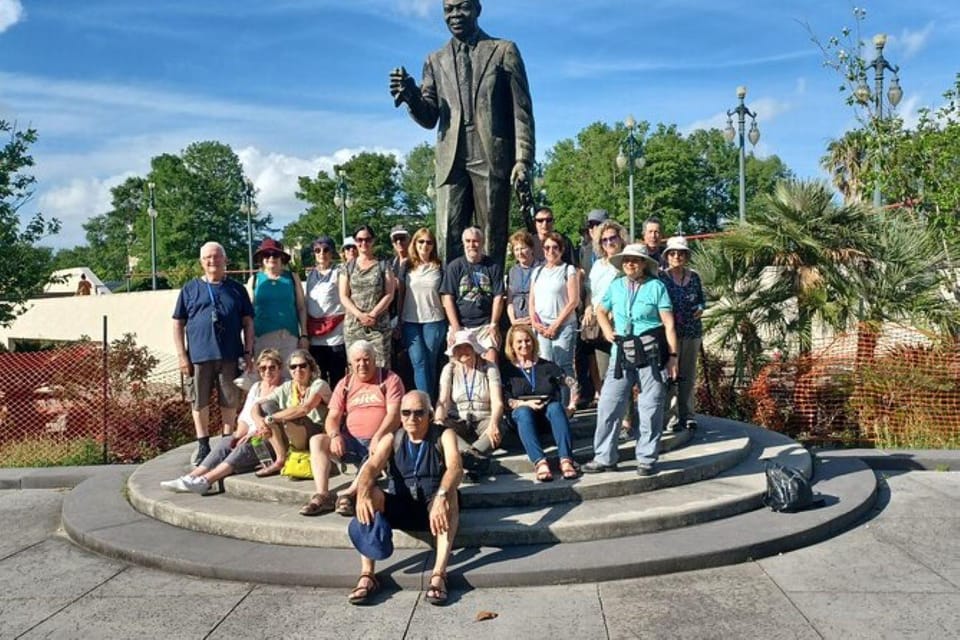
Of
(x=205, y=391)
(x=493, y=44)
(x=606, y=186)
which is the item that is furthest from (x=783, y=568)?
(x=606, y=186)

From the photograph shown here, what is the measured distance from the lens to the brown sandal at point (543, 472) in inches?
224

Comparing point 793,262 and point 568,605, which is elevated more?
point 793,262

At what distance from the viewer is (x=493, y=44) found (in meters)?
7.25

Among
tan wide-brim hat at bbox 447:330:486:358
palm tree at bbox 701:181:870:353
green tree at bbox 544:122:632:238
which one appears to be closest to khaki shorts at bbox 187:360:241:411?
tan wide-brim hat at bbox 447:330:486:358

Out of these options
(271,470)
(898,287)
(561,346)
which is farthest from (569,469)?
(898,287)

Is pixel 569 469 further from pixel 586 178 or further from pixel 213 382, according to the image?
pixel 586 178

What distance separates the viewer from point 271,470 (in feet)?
20.2

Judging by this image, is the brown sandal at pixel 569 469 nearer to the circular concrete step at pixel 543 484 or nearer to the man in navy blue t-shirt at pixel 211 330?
the circular concrete step at pixel 543 484

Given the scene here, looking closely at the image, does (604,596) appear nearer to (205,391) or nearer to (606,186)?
(205,391)

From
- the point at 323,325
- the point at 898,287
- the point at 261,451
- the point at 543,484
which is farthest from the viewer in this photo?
the point at 898,287

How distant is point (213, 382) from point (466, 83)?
3.43 m

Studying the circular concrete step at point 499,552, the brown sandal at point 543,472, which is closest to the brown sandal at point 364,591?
the circular concrete step at point 499,552

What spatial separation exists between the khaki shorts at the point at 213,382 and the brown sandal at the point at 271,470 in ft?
2.68

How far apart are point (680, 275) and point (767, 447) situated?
1792 millimetres
